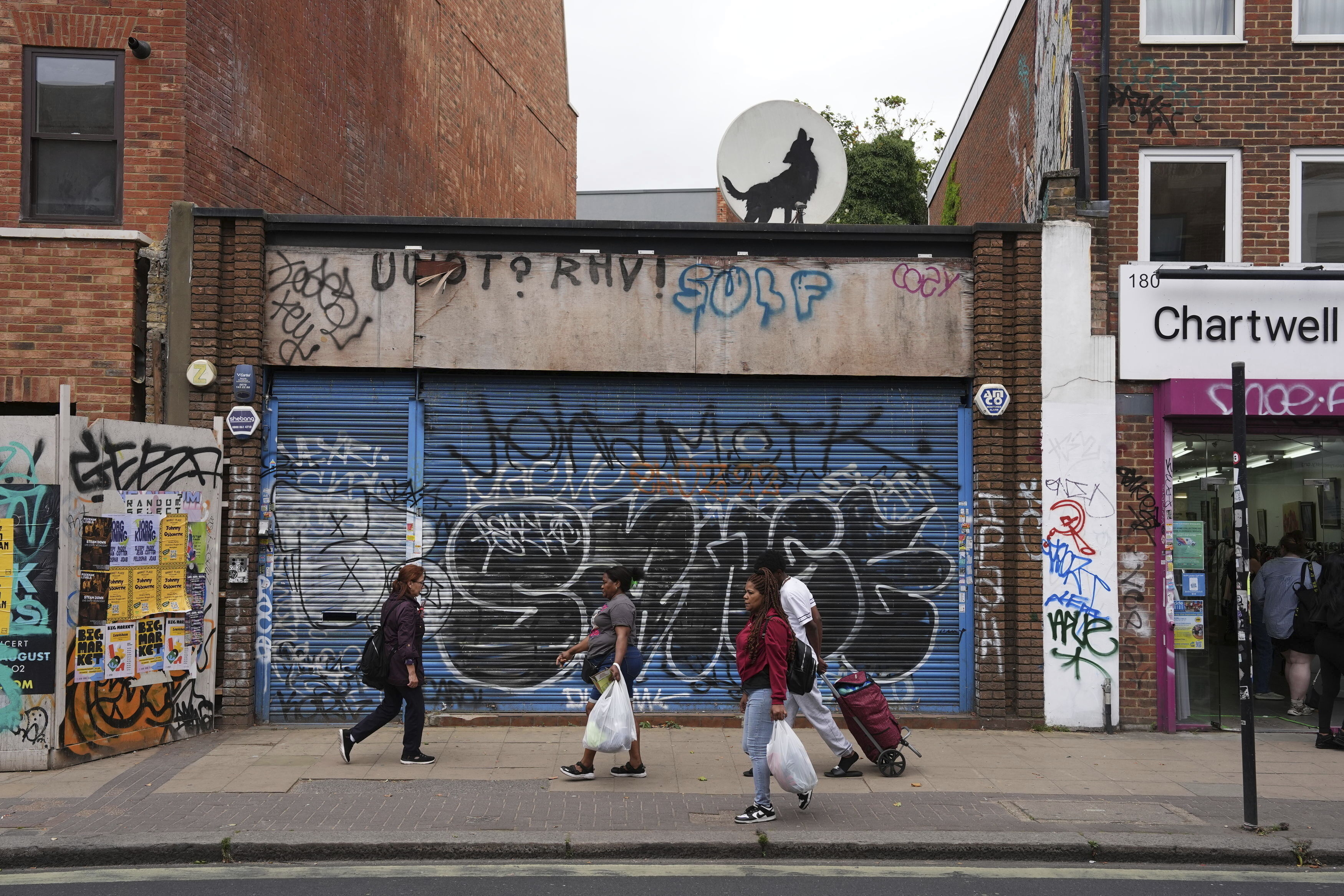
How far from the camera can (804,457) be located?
1073 centimetres

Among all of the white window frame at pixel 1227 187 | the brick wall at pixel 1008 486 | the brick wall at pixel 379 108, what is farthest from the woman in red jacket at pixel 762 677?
the brick wall at pixel 379 108

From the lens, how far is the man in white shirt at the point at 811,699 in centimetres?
848

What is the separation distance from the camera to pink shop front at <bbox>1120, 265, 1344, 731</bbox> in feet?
34.2

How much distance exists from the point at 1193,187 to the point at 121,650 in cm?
1086

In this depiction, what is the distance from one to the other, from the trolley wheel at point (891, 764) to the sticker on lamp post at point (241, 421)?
6.37 metres

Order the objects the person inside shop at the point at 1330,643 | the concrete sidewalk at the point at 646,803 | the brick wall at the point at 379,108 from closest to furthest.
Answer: the concrete sidewalk at the point at 646,803 < the person inside shop at the point at 1330,643 < the brick wall at the point at 379,108

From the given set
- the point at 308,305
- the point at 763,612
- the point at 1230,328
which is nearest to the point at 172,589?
the point at 308,305

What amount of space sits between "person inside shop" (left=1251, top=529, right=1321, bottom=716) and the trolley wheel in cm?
503

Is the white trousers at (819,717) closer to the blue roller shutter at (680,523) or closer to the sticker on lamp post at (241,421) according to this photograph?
the blue roller shutter at (680,523)

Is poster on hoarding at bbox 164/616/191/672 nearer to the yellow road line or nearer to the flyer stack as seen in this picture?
the flyer stack

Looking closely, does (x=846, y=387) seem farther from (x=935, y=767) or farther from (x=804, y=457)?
(x=935, y=767)

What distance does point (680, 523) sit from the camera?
10656 mm

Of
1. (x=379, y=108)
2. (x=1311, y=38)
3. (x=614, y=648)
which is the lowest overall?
(x=614, y=648)

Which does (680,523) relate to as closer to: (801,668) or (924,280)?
(801,668)
